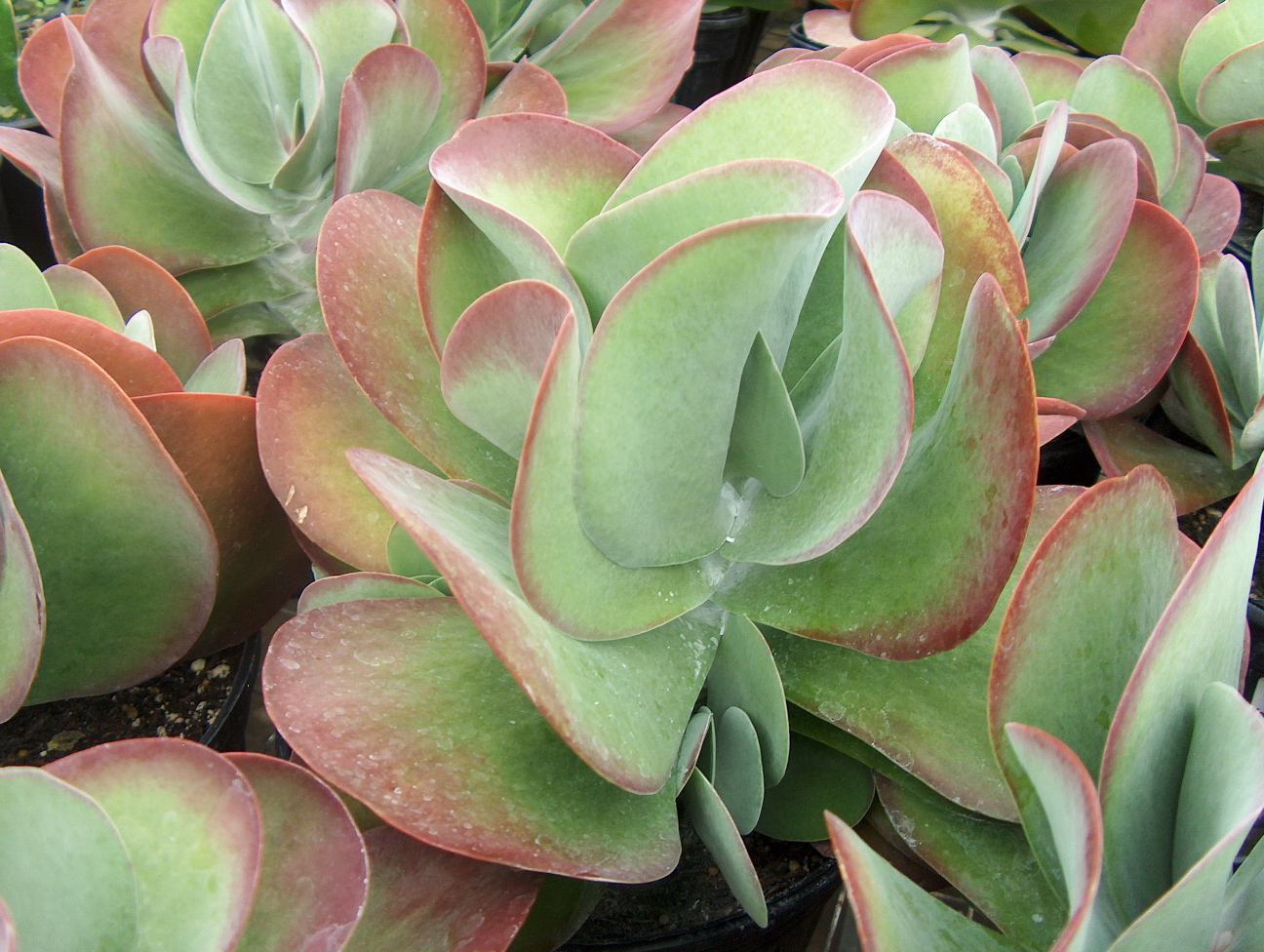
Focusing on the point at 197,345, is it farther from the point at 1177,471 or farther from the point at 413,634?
the point at 1177,471

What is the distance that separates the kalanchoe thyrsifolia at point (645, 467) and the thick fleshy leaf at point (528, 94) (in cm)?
28

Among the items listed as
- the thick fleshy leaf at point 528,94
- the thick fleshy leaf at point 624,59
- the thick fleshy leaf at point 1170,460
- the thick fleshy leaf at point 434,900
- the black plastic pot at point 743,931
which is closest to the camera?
the thick fleshy leaf at point 434,900

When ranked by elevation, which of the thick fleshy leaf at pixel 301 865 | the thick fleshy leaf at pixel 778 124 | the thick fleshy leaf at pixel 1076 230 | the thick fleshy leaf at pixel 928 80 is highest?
the thick fleshy leaf at pixel 778 124

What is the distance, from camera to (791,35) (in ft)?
3.86

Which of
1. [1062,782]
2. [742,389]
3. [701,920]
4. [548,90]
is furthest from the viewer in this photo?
[548,90]

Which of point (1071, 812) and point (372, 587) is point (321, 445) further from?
point (1071, 812)

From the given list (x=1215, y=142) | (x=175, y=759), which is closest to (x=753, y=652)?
(x=175, y=759)

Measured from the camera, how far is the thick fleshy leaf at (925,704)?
13.1 inches

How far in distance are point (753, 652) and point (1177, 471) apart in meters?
0.34

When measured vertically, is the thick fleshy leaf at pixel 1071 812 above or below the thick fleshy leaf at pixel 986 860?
above

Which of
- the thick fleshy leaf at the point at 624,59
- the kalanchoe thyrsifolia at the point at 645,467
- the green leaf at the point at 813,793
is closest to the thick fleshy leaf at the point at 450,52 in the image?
the thick fleshy leaf at the point at 624,59

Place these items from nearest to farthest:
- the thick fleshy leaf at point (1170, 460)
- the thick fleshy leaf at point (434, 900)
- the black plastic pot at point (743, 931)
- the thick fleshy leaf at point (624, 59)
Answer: the thick fleshy leaf at point (434, 900) < the black plastic pot at point (743, 931) < the thick fleshy leaf at point (1170, 460) < the thick fleshy leaf at point (624, 59)

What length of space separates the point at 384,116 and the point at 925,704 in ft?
1.40

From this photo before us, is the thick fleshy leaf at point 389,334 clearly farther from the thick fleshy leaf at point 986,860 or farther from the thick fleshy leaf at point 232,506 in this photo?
the thick fleshy leaf at point 986,860
